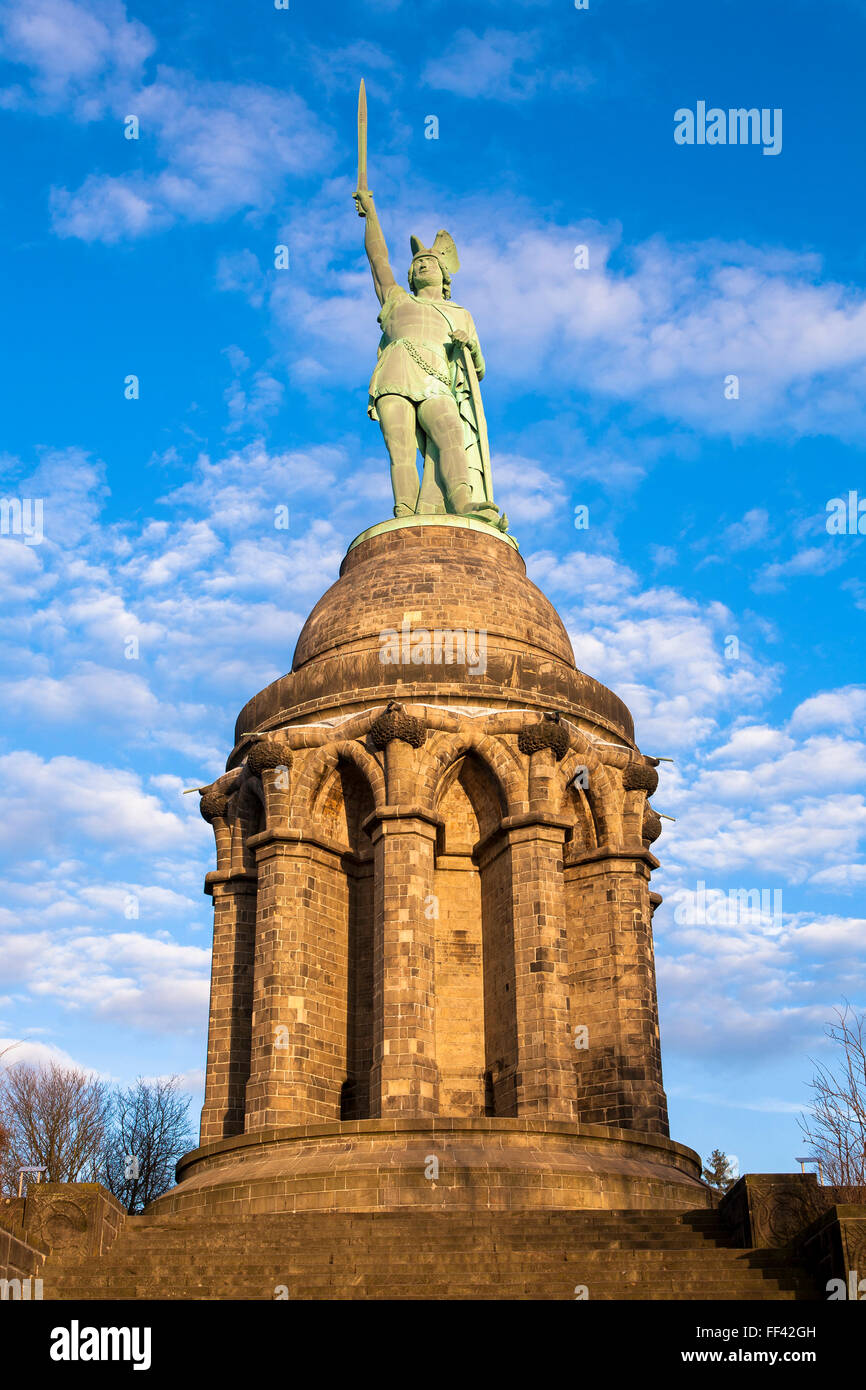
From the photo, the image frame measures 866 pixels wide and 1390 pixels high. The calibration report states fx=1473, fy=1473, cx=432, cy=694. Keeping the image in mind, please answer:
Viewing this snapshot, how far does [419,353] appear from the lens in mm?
34469

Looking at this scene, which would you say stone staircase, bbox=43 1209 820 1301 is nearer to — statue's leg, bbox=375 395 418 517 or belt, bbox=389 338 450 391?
statue's leg, bbox=375 395 418 517

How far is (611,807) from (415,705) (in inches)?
175

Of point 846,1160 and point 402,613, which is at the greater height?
point 402,613

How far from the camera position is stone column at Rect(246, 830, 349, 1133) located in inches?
986

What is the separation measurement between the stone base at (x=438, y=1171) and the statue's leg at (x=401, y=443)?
15246mm

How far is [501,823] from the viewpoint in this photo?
1054 inches

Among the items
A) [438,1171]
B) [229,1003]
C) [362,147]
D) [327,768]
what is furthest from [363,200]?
[438,1171]

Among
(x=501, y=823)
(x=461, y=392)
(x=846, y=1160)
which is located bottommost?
(x=846, y=1160)

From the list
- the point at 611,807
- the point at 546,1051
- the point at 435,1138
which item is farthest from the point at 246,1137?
the point at 611,807

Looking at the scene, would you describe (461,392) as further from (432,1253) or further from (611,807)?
(432,1253)

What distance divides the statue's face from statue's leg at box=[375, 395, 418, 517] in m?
3.76

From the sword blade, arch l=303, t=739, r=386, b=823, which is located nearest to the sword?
the sword blade
